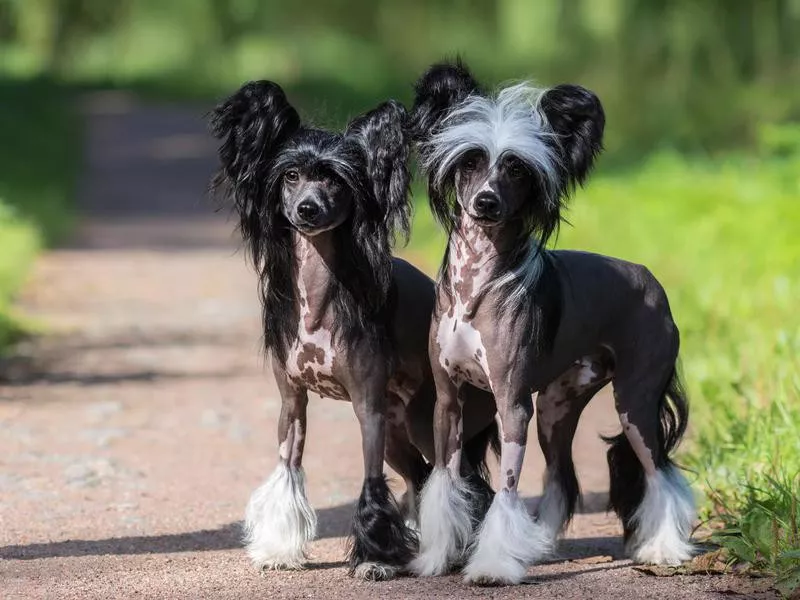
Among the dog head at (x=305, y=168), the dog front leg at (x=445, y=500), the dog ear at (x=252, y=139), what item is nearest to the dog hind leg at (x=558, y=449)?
the dog front leg at (x=445, y=500)

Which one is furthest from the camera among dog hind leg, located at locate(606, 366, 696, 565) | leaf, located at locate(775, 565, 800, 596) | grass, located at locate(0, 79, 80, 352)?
grass, located at locate(0, 79, 80, 352)

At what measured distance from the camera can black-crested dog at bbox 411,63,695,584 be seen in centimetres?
485

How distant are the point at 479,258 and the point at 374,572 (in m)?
1.09

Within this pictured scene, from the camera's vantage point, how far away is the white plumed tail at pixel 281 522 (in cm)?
512

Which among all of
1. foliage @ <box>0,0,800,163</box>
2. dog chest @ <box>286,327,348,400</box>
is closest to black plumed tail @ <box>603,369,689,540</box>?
dog chest @ <box>286,327,348,400</box>

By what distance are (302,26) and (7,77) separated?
6948mm

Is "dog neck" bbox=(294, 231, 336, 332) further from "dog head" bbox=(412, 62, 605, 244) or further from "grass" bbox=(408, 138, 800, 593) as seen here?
"grass" bbox=(408, 138, 800, 593)

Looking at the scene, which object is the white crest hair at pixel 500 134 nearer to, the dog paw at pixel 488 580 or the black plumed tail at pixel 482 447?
the black plumed tail at pixel 482 447

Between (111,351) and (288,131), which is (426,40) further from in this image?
(288,131)

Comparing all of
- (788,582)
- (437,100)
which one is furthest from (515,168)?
(788,582)

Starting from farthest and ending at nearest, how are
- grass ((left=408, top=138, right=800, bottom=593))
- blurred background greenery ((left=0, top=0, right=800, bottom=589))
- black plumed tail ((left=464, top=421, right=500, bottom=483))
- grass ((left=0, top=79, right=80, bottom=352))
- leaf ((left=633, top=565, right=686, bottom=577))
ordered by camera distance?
grass ((left=0, top=79, right=80, bottom=352)), blurred background greenery ((left=0, top=0, right=800, bottom=589)), grass ((left=408, top=138, right=800, bottom=593)), black plumed tail ((left=464, top=421, right=500, bottom=483)), leaf ((left=633, top=565, right=686, bottom=577))

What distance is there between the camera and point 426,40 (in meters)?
27.9

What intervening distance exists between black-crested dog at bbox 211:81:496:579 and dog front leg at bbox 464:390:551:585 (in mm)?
342

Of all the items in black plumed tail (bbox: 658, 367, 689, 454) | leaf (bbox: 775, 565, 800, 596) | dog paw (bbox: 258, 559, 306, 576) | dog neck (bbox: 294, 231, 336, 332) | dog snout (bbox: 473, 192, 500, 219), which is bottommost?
dog paw (bbox: 258, 559, 306, 576)
